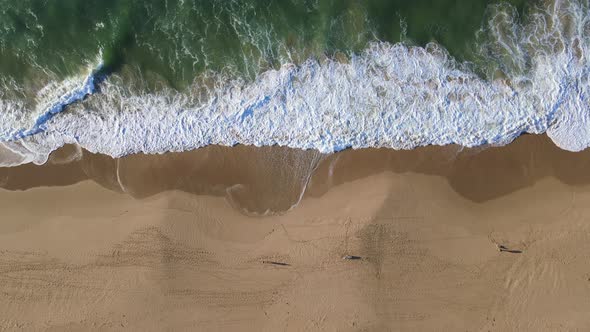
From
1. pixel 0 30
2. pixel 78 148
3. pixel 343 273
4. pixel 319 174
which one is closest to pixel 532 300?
pixel 343 273

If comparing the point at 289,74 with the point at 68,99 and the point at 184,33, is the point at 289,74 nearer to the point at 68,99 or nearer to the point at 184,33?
the point at 184,33

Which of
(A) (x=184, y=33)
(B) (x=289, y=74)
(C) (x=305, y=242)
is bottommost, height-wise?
(C) (x=305, y=242)

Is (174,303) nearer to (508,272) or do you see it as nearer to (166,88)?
(166,88)

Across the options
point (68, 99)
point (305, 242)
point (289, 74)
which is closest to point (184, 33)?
point (289, 74)

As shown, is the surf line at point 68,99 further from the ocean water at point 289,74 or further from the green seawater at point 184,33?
the green seawater at point 184,33

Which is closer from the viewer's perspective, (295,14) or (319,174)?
(319,174)

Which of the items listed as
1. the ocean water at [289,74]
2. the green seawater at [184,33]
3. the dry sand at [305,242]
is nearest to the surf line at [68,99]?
the ocean water at [289,74]
